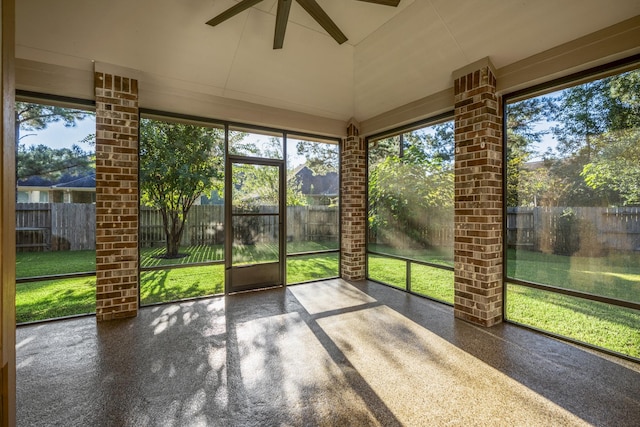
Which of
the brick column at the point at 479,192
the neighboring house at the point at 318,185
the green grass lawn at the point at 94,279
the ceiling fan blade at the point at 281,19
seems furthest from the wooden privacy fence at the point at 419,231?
the ceiling fan blade at the point at 281,19

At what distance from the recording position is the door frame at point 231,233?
444 centimetres

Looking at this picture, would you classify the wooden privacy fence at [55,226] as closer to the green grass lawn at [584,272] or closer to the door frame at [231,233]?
the door frame at [231,233]

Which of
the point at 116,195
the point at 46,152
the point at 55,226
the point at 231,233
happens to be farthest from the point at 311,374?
the point at 46,152

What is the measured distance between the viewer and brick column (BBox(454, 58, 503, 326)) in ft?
10.6

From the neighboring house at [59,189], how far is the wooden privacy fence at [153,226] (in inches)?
2.5

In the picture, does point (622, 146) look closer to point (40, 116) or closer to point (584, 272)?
point (584, 272)

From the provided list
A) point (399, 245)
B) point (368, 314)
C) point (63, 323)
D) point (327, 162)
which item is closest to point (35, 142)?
point (63, 323)

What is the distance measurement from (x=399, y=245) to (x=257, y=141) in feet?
9.32

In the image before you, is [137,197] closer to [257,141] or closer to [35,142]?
[35,142]

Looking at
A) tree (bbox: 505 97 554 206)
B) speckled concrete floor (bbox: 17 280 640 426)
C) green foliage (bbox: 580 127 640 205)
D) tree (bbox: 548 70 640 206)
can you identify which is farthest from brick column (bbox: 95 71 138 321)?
green foliage (bbox: 580 127 640 205)

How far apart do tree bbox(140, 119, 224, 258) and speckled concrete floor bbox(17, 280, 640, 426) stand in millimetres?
1529

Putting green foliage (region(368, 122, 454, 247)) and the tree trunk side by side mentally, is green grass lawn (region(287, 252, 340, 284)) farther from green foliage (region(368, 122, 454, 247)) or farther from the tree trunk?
the tree trunk

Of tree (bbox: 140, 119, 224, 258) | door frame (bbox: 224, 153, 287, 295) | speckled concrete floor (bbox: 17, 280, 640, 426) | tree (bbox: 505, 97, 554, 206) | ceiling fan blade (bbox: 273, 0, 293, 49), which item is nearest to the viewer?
speckled concrete floor (bbox: 17, 280, 640, 426)

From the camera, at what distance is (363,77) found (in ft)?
14.3
